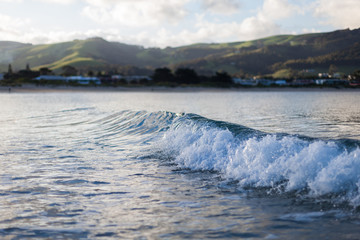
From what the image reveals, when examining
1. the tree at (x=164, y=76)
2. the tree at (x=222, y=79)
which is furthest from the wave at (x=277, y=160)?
the tree at (x=222, y=79)

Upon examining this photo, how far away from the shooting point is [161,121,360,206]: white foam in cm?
782

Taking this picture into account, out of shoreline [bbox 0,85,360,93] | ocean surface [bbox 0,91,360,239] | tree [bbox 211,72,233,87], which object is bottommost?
ocean surface [bbox 0,91,360,239]

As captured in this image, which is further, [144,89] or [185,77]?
[185,77]

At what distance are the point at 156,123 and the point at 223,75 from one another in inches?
5680

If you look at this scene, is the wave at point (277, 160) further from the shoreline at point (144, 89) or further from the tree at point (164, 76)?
the tree at point (164, 76)

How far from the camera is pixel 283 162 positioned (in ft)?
30.6

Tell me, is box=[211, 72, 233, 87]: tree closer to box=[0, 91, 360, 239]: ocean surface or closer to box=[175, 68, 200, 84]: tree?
box=[175, 68, 200, 84]: tree

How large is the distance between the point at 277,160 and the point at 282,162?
0.23 meters

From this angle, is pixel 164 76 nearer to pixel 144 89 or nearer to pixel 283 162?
pixel 144 89

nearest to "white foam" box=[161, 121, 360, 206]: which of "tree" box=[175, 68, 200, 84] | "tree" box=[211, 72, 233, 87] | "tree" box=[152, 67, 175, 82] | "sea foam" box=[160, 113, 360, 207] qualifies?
"sea foam" box=[160, 113, 360, 207]

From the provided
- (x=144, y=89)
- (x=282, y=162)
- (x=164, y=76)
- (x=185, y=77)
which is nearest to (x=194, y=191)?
(x=282, y=162)

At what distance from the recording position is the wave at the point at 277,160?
779 centimetres

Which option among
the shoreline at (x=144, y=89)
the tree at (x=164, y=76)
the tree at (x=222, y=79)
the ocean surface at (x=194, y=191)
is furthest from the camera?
the tree at (x=222, y=79)

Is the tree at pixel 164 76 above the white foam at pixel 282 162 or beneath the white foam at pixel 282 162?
above
